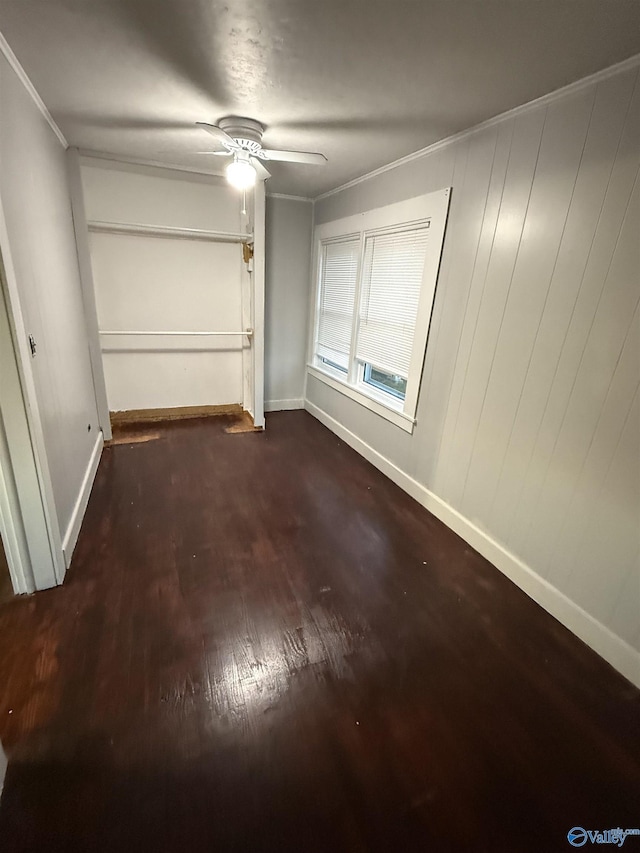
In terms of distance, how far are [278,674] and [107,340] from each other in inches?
131

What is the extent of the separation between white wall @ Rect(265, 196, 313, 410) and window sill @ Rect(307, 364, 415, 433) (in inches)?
13.2

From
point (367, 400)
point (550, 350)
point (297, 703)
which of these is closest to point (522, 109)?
point (550, 350)

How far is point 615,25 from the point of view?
48.3 inches

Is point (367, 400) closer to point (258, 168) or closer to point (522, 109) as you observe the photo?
point (258, 168)

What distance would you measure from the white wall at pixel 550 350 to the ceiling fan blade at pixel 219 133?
3.95ft

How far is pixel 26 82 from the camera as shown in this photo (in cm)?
179

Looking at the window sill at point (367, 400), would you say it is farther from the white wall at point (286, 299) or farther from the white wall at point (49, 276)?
the white wall at point (49, 276)

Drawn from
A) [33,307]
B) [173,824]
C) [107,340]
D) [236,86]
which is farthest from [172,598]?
[107,340]

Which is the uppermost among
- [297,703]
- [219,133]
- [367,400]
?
[219,133]

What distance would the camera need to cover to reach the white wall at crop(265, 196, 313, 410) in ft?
13.1

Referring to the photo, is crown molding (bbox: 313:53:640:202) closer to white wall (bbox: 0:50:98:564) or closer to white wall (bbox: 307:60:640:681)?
white wall (bbox: 307:60:640:681)

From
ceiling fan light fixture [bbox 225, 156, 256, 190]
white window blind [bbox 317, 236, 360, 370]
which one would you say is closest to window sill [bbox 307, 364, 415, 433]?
white window blind [bbox 317, 236, 360, 370]

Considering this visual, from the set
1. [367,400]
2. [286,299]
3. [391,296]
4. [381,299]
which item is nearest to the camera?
[391,296]

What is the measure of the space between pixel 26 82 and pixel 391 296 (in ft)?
7.60
